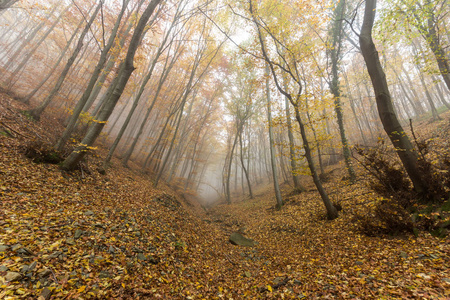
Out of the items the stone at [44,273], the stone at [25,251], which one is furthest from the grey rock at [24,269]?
the stone at [25,251]

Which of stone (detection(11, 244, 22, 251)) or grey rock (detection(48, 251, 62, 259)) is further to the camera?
grey rock (detection(48, 251, 62, 259))

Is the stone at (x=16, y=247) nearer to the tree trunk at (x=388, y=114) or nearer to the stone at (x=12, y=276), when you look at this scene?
the stone at (x=12, y=276)

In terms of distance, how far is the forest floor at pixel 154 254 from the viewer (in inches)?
105

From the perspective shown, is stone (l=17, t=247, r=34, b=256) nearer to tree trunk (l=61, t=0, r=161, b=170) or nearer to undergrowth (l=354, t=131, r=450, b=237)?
tree trunk (l=61, t=0, r=161, b=170)

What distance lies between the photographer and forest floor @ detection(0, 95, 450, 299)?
2680 mm

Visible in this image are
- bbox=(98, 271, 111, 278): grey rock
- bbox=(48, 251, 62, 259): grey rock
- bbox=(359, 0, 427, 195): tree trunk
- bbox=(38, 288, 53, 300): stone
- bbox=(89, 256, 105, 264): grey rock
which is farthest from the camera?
bbox=(359, 0, 427, 195): tree trunk

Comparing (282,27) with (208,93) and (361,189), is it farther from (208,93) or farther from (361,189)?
(208,93)

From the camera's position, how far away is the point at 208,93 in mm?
18516

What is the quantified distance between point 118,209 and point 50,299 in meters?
3.34

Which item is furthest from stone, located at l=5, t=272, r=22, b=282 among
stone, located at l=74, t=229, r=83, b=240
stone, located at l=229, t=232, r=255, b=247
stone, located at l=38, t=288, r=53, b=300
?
stone, located at l=229, t=232, r=255, b=247

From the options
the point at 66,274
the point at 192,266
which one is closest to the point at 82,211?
the point at 66,274

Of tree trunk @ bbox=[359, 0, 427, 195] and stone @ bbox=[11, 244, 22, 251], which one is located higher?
tree trunk @ bbox=[359, 0, 427, 195]

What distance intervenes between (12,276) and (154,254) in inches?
100

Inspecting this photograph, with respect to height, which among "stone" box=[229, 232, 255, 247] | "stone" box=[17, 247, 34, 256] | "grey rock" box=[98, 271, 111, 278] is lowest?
"stone" box=[229, 232, 255, 247]
